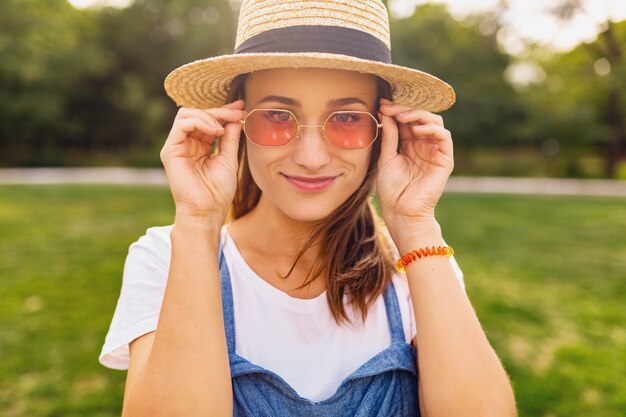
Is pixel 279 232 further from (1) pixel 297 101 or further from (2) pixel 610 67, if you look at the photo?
(2) pixel 610 67

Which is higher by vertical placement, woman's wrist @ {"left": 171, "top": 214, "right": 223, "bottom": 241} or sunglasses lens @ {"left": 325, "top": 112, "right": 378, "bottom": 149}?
sunglasses lens @ {"left": 325, "top": 112, "right": 378, "bottom": 149}

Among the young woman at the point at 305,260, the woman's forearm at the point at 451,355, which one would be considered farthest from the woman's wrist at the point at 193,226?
the woman's forearm at the point at 451,355

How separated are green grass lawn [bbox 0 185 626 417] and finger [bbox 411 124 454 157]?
8.77 feet

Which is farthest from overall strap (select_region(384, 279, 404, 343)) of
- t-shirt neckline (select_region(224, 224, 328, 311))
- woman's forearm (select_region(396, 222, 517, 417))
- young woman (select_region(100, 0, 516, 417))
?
t-shirt neckline (select_region(224, 224, 328, 311))

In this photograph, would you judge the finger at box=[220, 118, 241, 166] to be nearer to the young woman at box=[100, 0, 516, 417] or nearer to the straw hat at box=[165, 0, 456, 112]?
the young woman at box=[100, 0, 516, 417]

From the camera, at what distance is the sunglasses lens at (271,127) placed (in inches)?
74.9

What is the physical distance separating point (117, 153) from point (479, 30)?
71.9ft

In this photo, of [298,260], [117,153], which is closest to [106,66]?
[117,153]

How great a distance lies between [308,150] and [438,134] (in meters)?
0.52

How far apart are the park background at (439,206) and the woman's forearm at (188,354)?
2.43 metres

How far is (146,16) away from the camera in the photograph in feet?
108

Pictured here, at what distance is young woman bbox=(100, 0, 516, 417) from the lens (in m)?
1.71

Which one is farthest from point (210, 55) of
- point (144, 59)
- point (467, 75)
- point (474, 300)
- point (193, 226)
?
point (193, 226)

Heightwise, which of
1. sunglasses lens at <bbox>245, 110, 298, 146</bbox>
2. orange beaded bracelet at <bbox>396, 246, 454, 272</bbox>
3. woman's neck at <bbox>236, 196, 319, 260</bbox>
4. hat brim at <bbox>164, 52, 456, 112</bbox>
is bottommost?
orange beaded bracelet at <bbox>396, 246, 454, 272</bbox>
